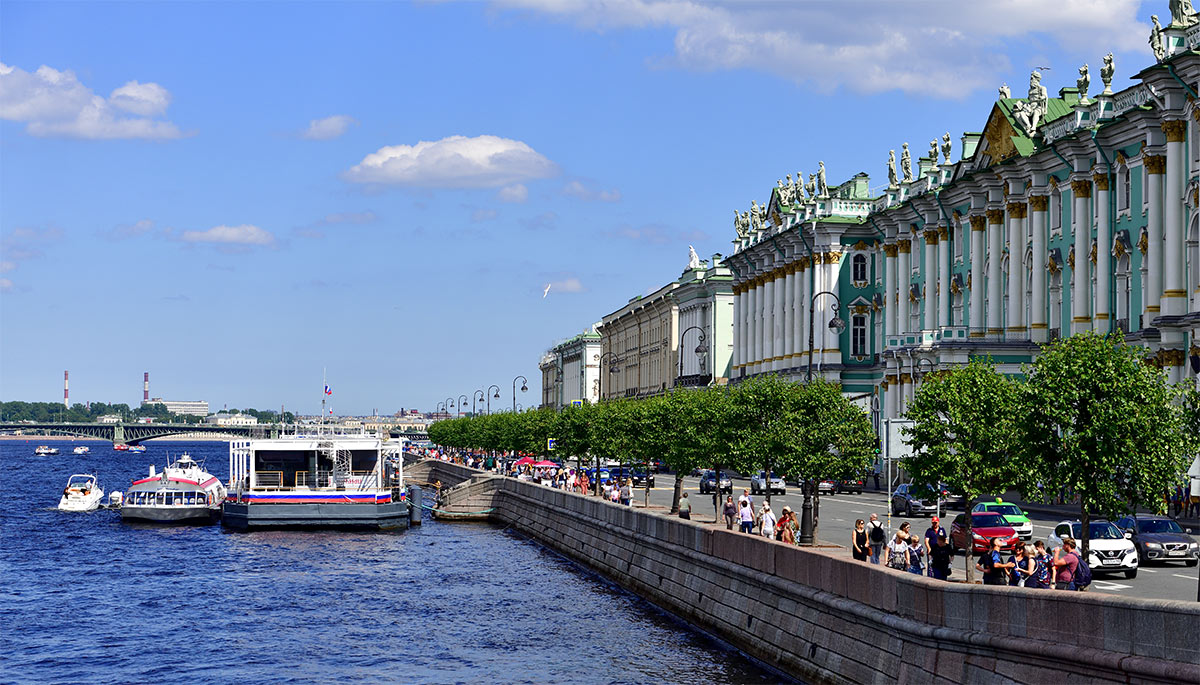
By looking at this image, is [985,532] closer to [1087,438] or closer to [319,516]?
[1087,438]

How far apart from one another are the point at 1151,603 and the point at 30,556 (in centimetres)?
5525

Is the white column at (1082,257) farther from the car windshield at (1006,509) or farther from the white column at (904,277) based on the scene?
the car windshield at (1006,509)

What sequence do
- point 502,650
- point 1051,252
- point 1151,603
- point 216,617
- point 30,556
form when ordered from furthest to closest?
point 1051,252, point 30,556, point 216,617, point 502,650, point 1151,603

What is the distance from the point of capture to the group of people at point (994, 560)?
77.4ft

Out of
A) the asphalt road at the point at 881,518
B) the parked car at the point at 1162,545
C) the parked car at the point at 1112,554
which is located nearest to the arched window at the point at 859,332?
the asphalt road at the point at 881,518

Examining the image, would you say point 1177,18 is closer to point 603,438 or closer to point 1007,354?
point 1007,354

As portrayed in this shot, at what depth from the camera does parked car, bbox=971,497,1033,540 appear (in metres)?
42.7

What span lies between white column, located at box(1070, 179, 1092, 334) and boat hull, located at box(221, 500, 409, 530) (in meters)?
31.7

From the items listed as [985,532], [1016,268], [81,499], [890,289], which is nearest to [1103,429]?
[985,532]

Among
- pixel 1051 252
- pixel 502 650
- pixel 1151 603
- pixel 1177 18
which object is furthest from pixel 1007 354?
pixel 1151 603

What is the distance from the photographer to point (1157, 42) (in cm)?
5806

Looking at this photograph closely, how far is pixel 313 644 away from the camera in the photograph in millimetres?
38906

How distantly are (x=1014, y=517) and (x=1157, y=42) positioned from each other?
23.4 metres

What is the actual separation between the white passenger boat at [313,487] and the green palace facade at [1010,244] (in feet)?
69.3
